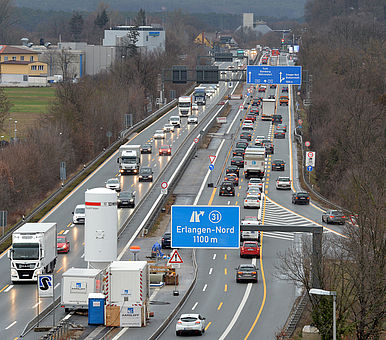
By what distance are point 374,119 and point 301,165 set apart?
20425 mm

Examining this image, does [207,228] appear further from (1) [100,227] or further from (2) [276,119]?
(2) [276,119]

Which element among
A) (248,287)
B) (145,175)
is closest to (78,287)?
(248,287)

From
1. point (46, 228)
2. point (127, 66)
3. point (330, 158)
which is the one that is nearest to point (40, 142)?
point (330, 158)

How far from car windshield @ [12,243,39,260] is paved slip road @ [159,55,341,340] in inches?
364

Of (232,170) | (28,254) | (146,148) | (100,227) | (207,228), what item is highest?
(207,228)

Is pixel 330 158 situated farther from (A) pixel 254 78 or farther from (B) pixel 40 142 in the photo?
(B) pixel 40 142

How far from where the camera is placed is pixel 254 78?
356 feet

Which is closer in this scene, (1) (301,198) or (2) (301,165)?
(1) (301,198)

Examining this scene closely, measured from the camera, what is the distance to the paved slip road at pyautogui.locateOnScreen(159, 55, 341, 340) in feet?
162

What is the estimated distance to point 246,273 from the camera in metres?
59.2

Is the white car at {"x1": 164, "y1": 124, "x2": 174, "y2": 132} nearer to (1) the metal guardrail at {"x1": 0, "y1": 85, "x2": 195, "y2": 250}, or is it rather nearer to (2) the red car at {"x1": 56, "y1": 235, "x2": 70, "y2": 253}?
(1) the metal guardrail at {"x1": 0, "y1": 85, "x2": 195, "y2": 250}

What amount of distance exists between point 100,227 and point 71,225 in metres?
24.9

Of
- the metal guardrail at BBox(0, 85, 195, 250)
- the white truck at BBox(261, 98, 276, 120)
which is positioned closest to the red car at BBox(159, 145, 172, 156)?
the metal guardrail at BBox(0, 85, 195, 250)

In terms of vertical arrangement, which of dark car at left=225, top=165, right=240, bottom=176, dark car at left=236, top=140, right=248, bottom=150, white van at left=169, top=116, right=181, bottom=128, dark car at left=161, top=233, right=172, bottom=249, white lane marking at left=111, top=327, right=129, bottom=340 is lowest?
dark car at left=161, top=233, right=172, bottom=249
